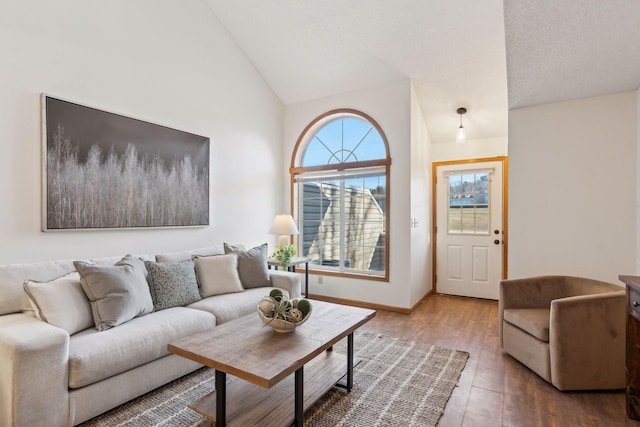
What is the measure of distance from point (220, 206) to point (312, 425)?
8.96ft

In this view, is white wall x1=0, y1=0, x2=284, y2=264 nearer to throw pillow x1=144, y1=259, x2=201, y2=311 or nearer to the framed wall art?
the framed wall art

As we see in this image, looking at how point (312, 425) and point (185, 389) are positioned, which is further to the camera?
point (185, 389)

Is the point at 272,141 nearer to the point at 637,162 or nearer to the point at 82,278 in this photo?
the point at 82,278

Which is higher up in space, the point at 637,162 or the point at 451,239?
the point at 637,162

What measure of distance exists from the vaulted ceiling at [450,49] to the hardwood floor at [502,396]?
94.0 inches

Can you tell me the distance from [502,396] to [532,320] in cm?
64

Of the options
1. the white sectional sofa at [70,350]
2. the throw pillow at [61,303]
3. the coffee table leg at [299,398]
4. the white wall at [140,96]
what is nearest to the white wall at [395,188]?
the white wall at [140,96]

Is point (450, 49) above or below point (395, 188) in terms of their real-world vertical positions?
above

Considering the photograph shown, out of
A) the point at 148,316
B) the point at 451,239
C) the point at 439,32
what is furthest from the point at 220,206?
the point at 451,239

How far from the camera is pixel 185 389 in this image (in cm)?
220

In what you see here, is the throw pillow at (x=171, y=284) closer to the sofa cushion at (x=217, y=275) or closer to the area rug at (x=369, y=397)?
the sofa cushion at (x=217, y=275)

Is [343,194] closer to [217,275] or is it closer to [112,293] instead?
[217,275]

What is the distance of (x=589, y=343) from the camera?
7.18 feet

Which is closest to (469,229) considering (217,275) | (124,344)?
(217,275)
